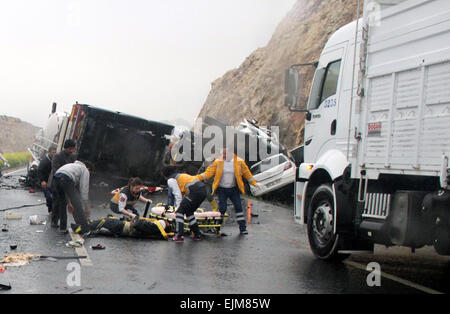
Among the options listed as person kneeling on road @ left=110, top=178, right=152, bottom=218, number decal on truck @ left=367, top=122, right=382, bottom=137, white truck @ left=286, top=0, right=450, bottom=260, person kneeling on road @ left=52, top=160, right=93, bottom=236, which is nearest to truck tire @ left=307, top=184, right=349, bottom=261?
white truck @ left=286, top=0, right=450, bottom=260

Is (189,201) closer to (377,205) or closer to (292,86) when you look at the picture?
(292,86)

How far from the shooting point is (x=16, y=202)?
52.4ft

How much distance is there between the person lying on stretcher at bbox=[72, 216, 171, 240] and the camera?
1038 cm

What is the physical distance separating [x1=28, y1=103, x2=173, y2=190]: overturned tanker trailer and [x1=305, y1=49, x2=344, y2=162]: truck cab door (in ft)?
35.3

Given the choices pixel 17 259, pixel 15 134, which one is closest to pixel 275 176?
pixel 17 259

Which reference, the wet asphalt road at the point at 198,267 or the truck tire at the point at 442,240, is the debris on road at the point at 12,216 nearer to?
the wet asphalt road at the point at 198,267

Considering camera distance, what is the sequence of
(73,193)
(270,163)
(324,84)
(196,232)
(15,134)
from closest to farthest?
1. (324,84)
2. (196,232)
3. (73,193)
4. (270,163)
5. (15,134)

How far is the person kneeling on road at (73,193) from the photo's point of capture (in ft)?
35.2

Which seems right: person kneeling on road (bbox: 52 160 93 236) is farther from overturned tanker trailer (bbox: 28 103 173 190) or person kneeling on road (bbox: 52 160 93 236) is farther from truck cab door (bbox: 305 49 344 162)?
overturned tanker trailer (bbox: 28 103 173 190)

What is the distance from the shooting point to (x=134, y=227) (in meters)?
10.4

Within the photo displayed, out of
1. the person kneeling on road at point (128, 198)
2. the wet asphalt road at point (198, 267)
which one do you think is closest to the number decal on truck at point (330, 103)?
the wet asphalt road at point (198, 267)

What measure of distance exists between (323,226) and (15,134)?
447 feet
